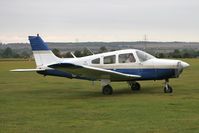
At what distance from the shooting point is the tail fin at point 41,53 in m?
20.8

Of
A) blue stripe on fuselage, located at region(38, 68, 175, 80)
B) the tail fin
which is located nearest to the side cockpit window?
blue stripe on fuselage, located at region(38, 68, 175, 80)

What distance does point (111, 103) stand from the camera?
48.5ft

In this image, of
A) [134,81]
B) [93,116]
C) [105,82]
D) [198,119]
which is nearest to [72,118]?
[93,116]

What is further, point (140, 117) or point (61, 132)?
point (140, 117)

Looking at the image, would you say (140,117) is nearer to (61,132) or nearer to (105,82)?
(61,132)

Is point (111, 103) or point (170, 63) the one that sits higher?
point (170, 63)

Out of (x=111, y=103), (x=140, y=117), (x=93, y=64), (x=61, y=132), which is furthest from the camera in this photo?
(x=93, y=64)

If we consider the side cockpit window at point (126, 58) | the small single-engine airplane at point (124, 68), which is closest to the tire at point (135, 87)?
the small single-engine airplane at point (124, 68)

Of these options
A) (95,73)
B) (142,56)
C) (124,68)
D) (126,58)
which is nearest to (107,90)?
(95,73)

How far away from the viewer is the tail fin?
819 inches

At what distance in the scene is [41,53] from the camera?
21.0 meters

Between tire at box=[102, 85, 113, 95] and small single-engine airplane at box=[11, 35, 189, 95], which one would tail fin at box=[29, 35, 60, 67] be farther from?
tire at box=[102, 85, 113, 95]

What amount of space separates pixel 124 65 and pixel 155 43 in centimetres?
17335

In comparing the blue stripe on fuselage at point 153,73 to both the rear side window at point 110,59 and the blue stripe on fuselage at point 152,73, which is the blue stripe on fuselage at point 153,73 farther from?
the rear side window at point 110,59
